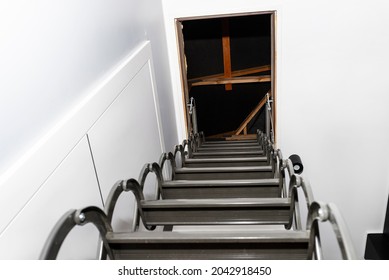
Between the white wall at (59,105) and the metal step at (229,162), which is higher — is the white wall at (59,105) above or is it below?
above

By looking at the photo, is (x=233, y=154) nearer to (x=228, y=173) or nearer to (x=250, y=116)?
(x=228, y=173)

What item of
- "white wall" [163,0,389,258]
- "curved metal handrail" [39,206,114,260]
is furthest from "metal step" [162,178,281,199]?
"white wall" [163,0,389,258]

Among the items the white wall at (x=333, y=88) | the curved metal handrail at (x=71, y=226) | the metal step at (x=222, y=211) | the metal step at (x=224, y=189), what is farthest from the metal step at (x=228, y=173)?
the white wall at (x=333, y=88)

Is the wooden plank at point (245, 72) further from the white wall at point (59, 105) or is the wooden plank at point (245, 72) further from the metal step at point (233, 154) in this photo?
the white wall at point (59, 105)

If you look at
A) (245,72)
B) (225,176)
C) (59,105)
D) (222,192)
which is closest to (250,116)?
(245,72)

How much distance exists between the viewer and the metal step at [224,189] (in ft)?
6.36

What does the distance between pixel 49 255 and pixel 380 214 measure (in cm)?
500

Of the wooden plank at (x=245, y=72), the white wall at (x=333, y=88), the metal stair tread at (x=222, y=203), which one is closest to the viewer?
the metal stair tread at (x=222, y=203)

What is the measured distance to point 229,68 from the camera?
21.1 ft

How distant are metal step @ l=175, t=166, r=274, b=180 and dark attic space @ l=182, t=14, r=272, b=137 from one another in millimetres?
3556

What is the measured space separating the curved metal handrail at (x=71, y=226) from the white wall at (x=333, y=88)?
3253 millimetres

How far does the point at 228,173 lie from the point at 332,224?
1.53 meters
